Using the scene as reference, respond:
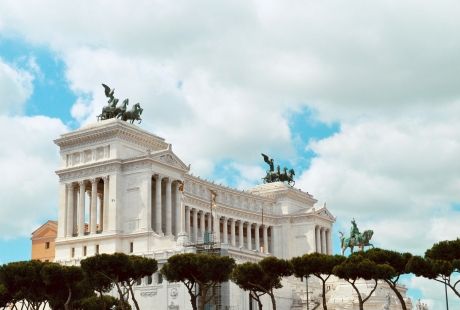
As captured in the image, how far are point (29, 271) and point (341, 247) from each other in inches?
2966

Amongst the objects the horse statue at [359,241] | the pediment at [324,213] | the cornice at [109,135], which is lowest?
the horse statue at [359,241]

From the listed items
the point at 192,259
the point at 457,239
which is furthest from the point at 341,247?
the point at 192,259

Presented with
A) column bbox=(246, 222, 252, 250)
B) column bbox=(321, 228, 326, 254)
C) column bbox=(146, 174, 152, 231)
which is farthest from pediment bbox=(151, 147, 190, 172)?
column bbox=(321, 228, 326, 254)

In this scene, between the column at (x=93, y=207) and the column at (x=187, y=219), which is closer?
the column at (x=93, y=207)

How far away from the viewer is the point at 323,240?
16388 cm

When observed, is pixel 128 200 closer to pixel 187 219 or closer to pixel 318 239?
pixel 187 219

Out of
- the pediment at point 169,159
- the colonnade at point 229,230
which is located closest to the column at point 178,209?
the pediment at point 169,159

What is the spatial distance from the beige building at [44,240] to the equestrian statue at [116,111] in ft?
111

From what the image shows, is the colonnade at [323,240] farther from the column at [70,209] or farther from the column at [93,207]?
the column at [70,209]

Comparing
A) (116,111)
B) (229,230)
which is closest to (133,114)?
(116,111)

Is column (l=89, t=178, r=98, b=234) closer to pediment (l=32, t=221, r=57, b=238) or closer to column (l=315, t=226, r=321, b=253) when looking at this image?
pediment (l=32, t=221, r=57, b=238)

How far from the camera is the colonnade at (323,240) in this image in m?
161

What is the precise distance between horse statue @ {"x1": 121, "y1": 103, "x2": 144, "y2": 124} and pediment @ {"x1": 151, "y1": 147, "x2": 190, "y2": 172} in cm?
782

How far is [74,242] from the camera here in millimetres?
121312
